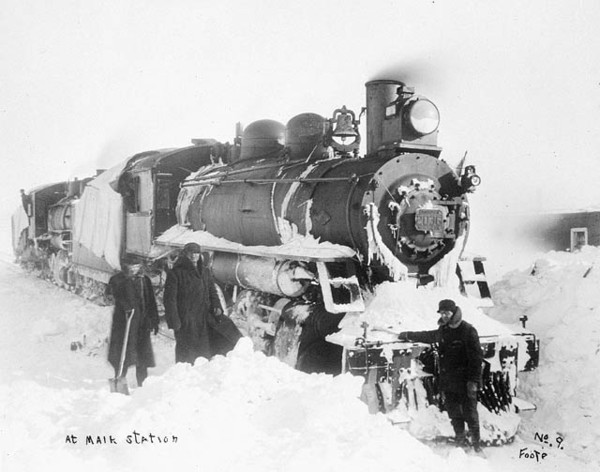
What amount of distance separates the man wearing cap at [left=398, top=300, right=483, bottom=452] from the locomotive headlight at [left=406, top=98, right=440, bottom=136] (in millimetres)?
1906

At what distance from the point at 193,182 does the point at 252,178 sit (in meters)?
1.86

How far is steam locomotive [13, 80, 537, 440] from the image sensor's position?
5.84 meters

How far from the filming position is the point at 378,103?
654 centimetres

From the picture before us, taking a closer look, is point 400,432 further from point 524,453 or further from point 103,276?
point 103,276

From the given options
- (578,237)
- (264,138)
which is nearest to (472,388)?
(264,138)

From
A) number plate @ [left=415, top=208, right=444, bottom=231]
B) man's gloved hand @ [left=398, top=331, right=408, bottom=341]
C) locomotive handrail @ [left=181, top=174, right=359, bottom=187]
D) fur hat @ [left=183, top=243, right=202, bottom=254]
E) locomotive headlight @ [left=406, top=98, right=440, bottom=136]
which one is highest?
locomotive headlight @ [left=406, top=98, right=440, bottom=136]

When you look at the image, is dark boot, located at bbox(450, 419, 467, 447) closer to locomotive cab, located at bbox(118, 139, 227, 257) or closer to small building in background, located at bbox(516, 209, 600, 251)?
locomotive cab, located at bbox(118, 139, 227, 257)

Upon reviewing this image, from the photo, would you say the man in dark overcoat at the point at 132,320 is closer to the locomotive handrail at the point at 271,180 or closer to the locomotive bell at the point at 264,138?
the locomotive handrail at the point at 271,180

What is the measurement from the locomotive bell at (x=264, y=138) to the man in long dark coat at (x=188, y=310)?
2813 millimetres

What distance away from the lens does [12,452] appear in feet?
12.8

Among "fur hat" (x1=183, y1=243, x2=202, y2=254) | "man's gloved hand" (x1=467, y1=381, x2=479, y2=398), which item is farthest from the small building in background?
"man's gloved hand" (x1=467, y1=381, x2=479, y2=398)

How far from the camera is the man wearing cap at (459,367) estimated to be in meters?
5.02

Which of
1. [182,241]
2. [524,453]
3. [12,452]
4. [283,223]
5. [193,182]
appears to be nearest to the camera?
[12,452]

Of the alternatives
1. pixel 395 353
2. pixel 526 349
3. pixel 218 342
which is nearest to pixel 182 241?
pixel 218 342
